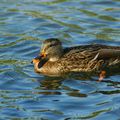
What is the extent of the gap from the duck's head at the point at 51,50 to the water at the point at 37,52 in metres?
0.44

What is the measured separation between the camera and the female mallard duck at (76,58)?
1504cm

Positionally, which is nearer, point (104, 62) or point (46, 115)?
point (46, 115)

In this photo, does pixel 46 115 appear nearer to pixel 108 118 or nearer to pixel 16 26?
pixel 108 118

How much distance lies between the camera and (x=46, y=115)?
39.0 feet

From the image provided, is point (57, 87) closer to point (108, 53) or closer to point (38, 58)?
point (38, 58)

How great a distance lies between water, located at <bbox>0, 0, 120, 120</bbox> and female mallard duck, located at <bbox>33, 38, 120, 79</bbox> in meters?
0.42

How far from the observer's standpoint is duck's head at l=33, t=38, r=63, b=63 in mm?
15008

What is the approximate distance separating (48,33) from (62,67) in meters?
2.70

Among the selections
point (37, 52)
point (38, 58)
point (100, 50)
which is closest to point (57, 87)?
point (38, 58)

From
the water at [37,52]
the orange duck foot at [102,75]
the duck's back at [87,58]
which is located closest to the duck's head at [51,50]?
the duck's back at [87,58]

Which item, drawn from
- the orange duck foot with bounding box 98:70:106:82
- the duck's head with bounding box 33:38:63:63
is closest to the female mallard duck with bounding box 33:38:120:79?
the duck's head with bounding box 33:38:63:63

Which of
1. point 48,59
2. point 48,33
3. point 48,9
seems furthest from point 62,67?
point 48,9

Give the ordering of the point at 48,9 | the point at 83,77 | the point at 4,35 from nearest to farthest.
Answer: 1. the point at 83,77
2. the point at 4,35
3. the point at 48,9

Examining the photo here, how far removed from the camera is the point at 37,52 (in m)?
16.2
